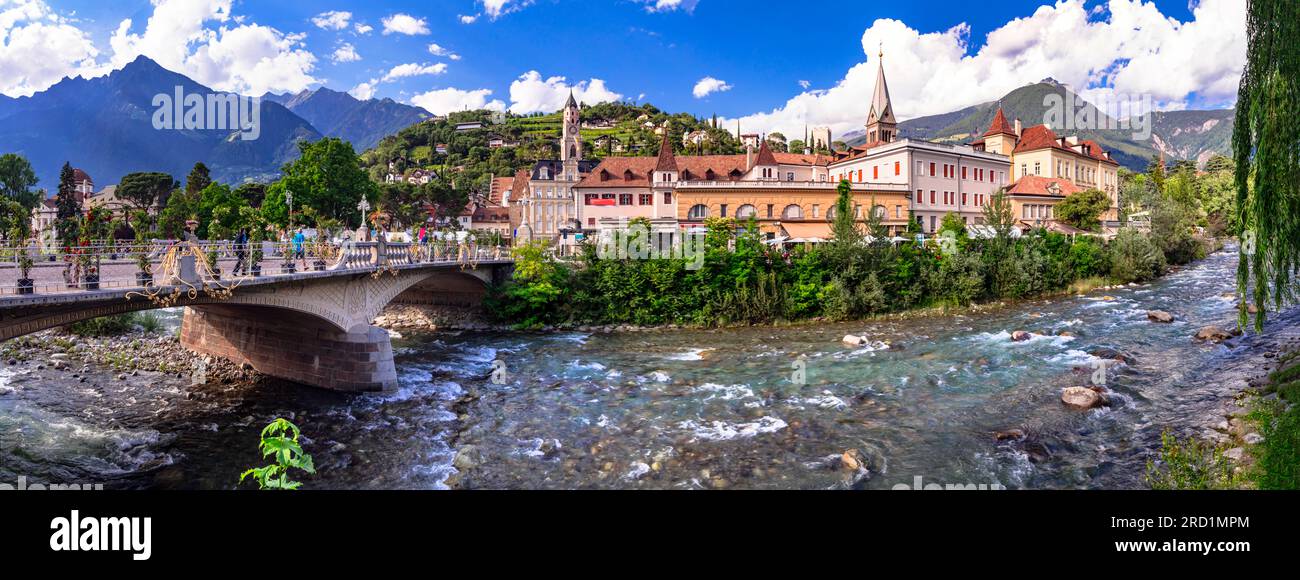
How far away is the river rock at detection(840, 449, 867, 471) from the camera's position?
13.5 m

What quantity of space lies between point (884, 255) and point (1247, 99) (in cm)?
2583

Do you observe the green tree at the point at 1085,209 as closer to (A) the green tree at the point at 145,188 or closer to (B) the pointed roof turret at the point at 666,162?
(B) the pointed roof turret at the point at 666,162

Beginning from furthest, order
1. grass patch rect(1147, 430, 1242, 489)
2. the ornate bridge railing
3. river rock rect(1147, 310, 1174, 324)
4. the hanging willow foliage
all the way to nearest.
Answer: river rock rect(1147, 310, 1174, 324) < the ornate bridge railing < the hanging willow foliage < grass patch rect(1147, 430, 1242, 489)

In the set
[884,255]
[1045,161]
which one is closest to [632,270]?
[884,255]

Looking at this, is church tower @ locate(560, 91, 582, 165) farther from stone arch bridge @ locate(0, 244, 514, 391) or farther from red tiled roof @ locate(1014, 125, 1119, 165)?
stone arch bridge @ locate(0, 244, 514, 391)

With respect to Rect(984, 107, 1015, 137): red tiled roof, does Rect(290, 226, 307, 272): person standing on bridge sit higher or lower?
lower

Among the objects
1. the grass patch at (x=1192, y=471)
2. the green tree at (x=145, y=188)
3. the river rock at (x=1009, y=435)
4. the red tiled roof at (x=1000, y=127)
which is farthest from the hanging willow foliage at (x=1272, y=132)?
the green tree at (x=145, y=188)

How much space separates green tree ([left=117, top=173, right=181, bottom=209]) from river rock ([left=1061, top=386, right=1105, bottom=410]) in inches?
4282

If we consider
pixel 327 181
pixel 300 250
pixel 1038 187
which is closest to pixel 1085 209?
pixel 1038 187

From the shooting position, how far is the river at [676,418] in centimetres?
1362

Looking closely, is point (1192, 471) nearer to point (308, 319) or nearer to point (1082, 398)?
point (1082, 398)

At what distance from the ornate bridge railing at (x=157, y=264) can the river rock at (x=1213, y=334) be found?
32394mm

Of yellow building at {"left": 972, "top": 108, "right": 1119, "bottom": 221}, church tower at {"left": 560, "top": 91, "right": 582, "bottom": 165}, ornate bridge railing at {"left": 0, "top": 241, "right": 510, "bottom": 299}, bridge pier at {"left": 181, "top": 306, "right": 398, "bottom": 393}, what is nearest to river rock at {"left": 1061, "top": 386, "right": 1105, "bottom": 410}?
bridge pier at {"left": 181, "top": 306, "right": 398, "bottom": 393}
